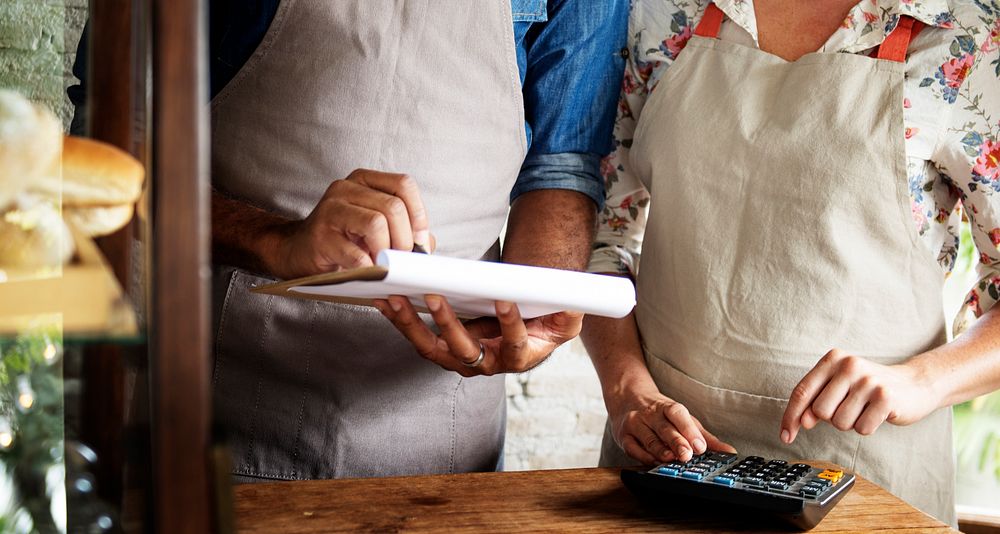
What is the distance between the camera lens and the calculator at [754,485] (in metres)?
0.77

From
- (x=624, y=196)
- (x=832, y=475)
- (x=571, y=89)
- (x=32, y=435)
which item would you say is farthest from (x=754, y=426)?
(x=32, y=435)

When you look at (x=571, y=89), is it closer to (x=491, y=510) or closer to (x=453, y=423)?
(x=453, y=423)

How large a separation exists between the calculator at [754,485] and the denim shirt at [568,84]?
540mm

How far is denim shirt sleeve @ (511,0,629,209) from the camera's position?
128 centimetres

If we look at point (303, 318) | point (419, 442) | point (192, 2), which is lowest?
point (419, 442)

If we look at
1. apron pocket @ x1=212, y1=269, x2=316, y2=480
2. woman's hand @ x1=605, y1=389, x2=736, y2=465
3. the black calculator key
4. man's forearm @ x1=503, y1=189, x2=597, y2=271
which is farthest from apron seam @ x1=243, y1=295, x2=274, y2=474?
the black calculator key

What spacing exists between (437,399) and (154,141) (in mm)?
867

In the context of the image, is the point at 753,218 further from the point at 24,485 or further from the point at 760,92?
the point at 24,485

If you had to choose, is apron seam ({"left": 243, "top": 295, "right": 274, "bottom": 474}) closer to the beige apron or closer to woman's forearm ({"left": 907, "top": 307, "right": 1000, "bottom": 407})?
the beige apron

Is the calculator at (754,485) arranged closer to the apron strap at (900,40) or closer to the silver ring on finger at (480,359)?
the silver ring on finger at (480,359)

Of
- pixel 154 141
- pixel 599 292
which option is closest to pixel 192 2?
pixel 154 141

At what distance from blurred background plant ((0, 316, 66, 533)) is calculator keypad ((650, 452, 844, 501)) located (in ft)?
1.80

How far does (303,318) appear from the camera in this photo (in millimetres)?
1132

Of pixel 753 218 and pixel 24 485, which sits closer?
pixel 24 485
